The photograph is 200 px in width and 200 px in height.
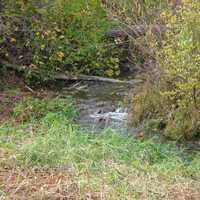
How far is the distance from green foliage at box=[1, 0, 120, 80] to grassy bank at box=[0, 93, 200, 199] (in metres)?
3.60

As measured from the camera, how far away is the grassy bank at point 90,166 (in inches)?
211

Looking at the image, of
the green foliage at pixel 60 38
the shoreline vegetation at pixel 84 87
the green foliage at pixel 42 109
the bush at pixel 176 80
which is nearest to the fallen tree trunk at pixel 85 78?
the shoreline vegetation at pixel 84 87

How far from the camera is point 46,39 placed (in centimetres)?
1113

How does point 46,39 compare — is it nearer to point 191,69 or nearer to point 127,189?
point 191,69

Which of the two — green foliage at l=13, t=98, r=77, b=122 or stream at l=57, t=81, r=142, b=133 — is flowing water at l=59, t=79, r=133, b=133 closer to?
stream at l=57, t=81, r=142, b=133

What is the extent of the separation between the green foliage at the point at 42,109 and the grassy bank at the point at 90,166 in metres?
1.39

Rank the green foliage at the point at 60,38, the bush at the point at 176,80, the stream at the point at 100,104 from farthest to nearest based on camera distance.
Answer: the green foliage at the point at 60,38, the stream at the point at 100,104, the bush at the point at 176,80

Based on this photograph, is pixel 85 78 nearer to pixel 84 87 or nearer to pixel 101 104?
pixel 84 87

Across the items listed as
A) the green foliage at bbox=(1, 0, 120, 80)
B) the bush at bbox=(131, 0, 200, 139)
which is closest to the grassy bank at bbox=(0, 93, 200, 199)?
the bush at bbox=(131, 0, 200, 139)

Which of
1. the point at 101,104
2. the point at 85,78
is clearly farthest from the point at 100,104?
the point at 85,78

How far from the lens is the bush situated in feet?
25.3

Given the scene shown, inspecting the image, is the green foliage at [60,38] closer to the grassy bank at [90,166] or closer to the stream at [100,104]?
the stream at [100,104]

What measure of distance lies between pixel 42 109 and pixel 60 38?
7.60ft

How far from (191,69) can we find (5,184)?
11.3 ft
